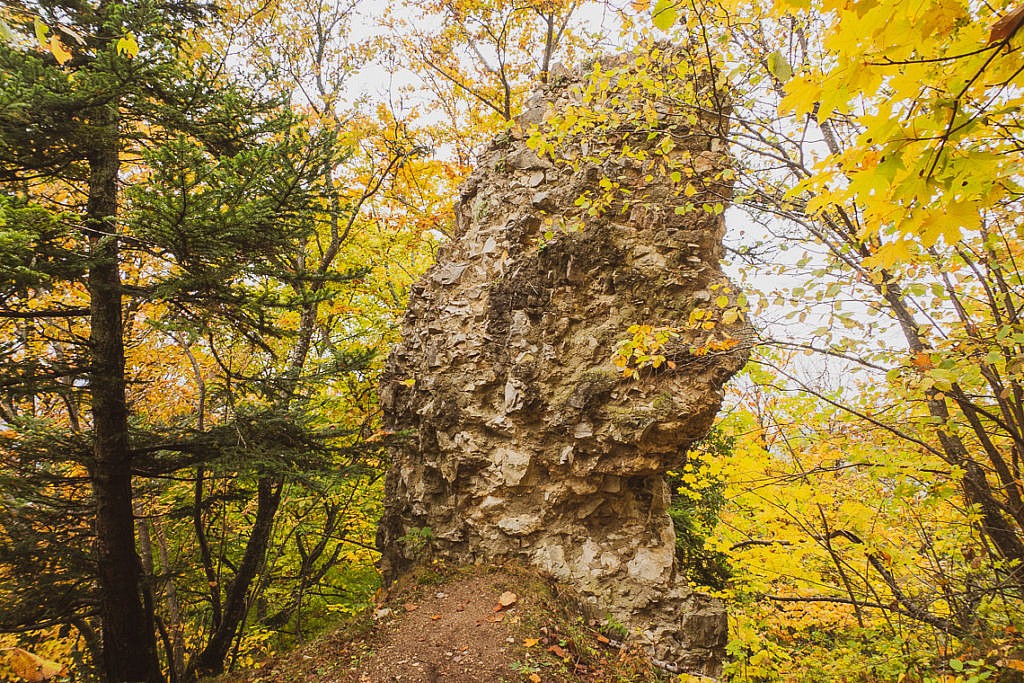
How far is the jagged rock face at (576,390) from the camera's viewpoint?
18.6 feet

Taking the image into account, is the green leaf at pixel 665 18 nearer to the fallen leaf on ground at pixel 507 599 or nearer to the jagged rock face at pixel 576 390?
the jagged rock face at pixel 576 390

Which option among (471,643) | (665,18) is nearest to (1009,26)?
(665,18)

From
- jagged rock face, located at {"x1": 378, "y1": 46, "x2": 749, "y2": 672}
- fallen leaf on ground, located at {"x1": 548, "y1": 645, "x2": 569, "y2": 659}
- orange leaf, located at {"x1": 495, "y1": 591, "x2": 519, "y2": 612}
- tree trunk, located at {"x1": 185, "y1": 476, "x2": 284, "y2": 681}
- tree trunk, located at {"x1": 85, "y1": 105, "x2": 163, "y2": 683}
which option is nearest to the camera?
fallen leaf on ground, located at {"x1": 548, "y1": 645, "x2": 569, "y2": 659}

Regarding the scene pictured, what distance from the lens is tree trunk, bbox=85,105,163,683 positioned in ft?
16.2

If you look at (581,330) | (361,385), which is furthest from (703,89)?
(361,385)

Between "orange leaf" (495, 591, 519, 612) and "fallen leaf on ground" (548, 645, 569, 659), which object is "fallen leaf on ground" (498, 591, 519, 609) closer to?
"orange leaf" (495, 591, 519, 612)

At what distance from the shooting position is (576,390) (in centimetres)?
610

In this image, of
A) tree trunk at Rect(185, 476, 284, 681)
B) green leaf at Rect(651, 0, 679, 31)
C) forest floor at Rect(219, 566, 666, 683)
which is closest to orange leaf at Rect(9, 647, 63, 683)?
green leaf at Rect(651, 0, 679, 31)

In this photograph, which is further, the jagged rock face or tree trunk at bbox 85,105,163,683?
the jagged rock face

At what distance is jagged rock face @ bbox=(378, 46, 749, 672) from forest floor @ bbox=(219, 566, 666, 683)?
0.43m

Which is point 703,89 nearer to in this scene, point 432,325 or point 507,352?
point 507,352

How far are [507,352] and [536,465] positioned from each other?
168cm

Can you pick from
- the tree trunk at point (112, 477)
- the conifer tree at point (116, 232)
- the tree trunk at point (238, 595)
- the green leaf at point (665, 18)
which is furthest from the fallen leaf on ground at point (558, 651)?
the green leaf at point (665, 18)

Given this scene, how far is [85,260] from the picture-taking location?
4504 mm
